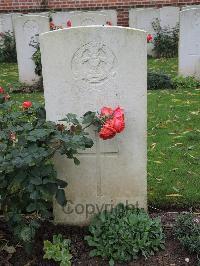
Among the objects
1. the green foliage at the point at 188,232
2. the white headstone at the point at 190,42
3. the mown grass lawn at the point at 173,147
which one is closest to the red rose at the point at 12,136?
the green foliage at the point at 188,232

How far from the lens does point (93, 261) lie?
3031 millimetres

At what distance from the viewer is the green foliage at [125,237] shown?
9.73 ft

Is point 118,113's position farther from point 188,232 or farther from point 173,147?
point 173,147

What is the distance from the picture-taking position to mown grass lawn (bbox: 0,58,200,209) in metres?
3.81

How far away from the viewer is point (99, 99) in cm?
312

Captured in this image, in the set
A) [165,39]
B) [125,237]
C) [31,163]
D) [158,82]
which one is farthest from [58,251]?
[165,39]

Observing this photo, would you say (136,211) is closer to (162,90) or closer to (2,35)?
(162,90)

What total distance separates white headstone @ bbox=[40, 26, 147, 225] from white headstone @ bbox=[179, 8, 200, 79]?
502cm

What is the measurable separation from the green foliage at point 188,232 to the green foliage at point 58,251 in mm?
770

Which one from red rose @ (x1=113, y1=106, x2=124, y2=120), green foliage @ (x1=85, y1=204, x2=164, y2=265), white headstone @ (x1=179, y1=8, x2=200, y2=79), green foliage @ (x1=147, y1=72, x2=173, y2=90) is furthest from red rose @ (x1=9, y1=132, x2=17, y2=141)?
white headstone @ (x1=179, y1=8, x2=200, y2=79)

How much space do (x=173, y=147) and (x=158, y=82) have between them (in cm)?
296

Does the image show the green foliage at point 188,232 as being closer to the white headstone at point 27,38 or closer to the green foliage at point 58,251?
the green foliage at point 58,251

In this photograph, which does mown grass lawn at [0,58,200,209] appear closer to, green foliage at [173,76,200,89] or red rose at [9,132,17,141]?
green foliage at [173,76,200,89]

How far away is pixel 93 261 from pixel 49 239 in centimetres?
39
